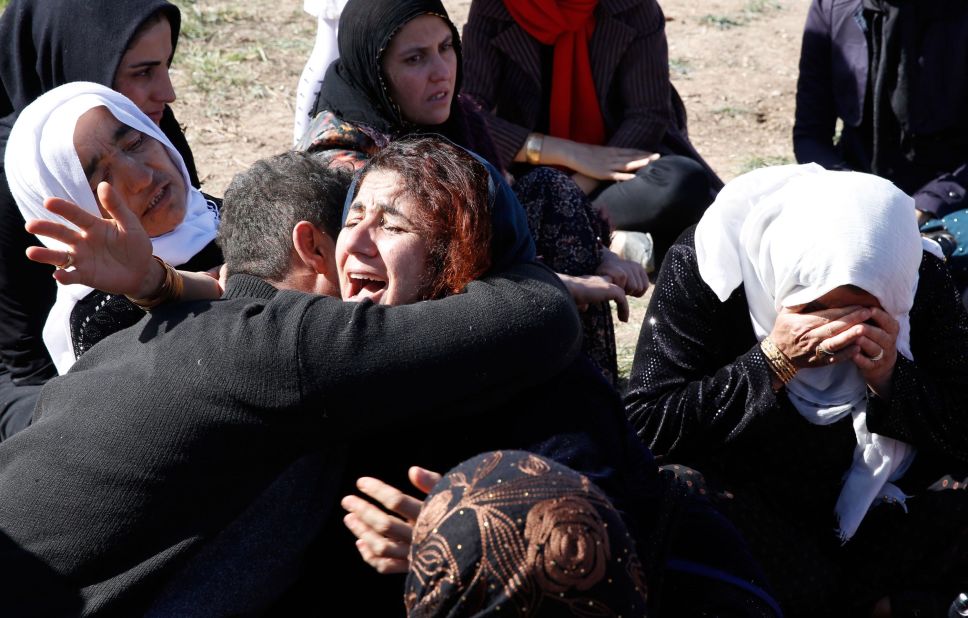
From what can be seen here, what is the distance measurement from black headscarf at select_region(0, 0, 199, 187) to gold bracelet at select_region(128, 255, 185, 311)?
55.9 inches

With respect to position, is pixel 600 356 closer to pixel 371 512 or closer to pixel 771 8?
pixel 371 512

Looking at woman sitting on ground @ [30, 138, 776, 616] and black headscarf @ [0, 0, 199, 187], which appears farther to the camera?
black headscarf @ [0, 0, 199, 187]

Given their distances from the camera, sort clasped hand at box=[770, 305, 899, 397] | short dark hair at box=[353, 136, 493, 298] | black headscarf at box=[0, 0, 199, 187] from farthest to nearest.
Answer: black headscarf at box=[0, 0, 199, 187] < clasped hand at box=[770, 305, 899, 397] < short dark hair at box=[353, 136, 493, 298]

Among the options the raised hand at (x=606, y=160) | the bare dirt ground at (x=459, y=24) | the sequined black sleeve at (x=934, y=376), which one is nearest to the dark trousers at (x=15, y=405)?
the sequined black sleeve at (x=934, y=376)

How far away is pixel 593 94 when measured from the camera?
16.6 ft

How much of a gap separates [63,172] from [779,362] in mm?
1840

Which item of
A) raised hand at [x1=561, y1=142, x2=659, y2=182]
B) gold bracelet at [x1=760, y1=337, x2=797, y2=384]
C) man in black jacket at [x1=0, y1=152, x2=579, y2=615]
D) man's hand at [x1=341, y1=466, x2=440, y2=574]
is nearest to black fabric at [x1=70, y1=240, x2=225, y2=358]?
man in black jacket at [x1=0, y1=152, x2=579, y2=615]

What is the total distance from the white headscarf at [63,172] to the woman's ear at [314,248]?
62 cm

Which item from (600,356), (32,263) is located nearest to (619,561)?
(600,356)

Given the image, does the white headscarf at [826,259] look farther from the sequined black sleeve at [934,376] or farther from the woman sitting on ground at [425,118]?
the woman sitting on ground at [425,118]

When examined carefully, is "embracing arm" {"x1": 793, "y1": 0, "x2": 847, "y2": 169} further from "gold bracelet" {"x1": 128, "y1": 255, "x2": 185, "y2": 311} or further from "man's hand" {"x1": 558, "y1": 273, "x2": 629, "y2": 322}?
"gold bracelet" {"x1": 128, "y1": 255, "x2": 185, "y2": 311}

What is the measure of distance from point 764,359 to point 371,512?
1.28 metres

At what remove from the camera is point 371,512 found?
6.45 ft

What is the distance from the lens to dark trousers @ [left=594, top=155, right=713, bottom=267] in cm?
493
